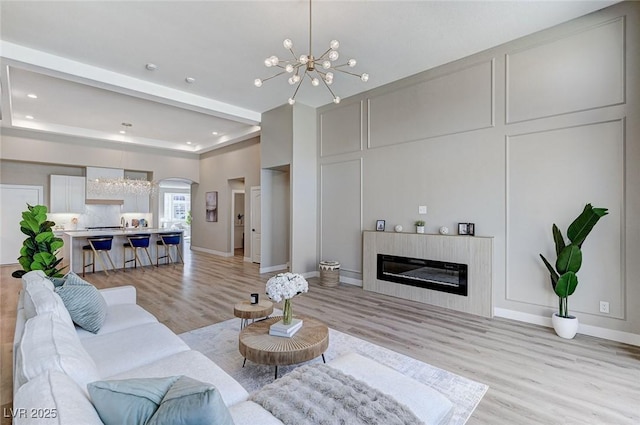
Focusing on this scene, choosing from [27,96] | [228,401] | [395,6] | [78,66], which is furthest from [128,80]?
[228,401]

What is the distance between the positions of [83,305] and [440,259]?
433 cm

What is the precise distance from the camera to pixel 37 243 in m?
4.09

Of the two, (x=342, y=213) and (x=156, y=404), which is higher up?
(x=342, y=213)

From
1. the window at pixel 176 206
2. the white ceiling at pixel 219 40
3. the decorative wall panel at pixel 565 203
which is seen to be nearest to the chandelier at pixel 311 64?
the white ceiling at pixel 219 40

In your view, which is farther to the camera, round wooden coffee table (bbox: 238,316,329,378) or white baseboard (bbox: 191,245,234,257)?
white baseboard (bbox: 191,245,234,257)

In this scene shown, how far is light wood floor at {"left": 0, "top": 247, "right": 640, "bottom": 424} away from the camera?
2293 millimetres

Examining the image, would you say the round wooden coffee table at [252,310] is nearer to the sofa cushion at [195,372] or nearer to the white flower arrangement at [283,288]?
the white flower arrangement at [283,288]

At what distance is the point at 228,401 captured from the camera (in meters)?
1.63

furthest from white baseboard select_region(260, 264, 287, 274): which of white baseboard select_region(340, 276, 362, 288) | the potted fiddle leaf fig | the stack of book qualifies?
the potted fiddle leaf fig

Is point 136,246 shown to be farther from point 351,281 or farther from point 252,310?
point 252,310

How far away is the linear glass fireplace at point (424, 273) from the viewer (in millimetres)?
4480

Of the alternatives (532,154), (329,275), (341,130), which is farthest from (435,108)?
(329,275)

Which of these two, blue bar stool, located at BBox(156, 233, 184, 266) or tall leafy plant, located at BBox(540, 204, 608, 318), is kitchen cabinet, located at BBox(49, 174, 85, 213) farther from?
tall leafy plant, located at BBox(540, 204, 608, 318)

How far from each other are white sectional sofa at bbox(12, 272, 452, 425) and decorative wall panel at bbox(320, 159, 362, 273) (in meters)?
3.92
